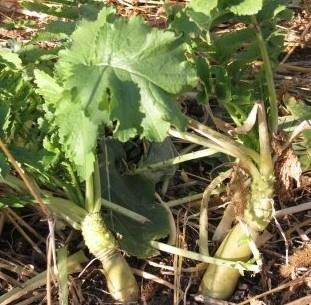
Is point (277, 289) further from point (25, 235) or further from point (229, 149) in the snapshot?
point (25, 235)

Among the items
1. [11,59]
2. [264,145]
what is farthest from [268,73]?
[11,59]

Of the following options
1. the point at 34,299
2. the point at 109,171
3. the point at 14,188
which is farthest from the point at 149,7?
the point at 34,299

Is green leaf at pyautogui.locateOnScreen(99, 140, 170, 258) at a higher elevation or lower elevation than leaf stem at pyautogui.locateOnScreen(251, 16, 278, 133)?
lower

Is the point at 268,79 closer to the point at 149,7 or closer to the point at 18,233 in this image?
the point at 18,233

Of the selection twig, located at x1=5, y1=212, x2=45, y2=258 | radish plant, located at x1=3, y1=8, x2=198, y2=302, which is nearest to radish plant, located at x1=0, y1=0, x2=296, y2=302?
radish plant, located at x1=3, y1=8, x2=198, y2=302

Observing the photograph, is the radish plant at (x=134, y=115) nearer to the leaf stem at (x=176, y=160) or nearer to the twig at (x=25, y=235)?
the leaf stem at (x=176, y=160)

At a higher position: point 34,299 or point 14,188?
point 14,188

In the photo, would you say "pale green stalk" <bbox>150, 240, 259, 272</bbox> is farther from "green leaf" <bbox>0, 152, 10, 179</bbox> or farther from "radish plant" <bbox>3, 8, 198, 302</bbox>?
"green leaf" <bbox>0, 152, 10, 179</bbox>
